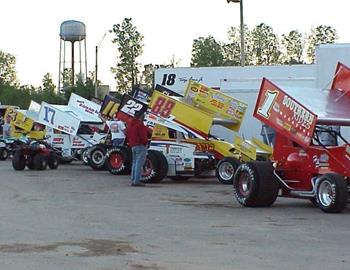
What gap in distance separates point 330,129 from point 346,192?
5.24 ft

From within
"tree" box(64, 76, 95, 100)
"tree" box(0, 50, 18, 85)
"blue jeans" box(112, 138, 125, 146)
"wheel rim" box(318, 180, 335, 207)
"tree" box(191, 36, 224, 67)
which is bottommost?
"wheel rim" box(318, 180, 335, 207)

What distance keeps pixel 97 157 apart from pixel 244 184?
35.0 feet

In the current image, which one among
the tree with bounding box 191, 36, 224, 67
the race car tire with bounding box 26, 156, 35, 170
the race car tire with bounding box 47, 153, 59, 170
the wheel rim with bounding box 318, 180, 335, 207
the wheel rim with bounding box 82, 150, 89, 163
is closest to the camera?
the wheel rim with bounding box 318, 180, 335, 207

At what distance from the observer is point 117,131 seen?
23.2m

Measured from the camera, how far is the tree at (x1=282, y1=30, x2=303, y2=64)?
63.7m

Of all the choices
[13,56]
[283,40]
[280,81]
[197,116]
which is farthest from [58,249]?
[13,56]

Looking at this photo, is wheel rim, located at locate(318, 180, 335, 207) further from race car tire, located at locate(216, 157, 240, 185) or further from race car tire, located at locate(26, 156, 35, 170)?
race car tire, located at locate(26, 156, 35, 170)

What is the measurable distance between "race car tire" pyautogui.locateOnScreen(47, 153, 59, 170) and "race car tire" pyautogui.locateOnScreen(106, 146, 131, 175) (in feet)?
10.1

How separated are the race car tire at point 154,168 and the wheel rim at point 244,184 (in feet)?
17.1

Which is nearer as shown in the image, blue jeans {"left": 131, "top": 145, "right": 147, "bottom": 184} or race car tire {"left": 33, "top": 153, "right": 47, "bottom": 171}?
blue jeans {"left": 131, "top": 145, "right": 147, "bottom": 184}

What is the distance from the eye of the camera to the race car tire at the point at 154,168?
1895 cm

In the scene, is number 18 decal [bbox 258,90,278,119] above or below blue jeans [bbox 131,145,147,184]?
above

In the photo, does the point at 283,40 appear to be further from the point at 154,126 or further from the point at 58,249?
the point at 58,249

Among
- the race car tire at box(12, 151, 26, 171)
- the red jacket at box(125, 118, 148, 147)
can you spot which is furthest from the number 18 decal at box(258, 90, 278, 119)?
the race car tire at box(12, 151, 26, 171)
